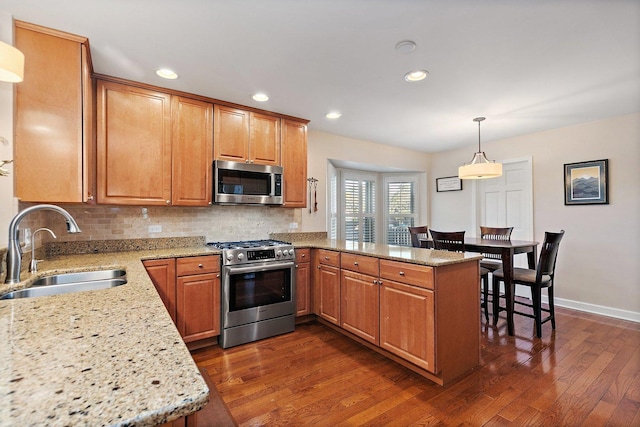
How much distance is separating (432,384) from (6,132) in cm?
314

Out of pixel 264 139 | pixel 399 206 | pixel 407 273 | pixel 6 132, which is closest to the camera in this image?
pixel 6 132

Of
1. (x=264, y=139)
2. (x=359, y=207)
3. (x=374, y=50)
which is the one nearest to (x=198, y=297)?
(x=264, y=139)

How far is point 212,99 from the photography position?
2.97 m

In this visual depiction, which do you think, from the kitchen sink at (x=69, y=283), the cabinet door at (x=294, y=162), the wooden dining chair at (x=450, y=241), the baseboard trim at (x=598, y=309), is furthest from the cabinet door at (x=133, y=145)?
the baseboard trim at (x=598, y=309)

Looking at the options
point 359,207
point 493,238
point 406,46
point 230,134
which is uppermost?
point 406,46

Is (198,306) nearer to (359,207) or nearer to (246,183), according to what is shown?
(246,183)

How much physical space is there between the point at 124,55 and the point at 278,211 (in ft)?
7.01

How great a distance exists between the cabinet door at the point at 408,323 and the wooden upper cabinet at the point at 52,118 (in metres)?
2.33

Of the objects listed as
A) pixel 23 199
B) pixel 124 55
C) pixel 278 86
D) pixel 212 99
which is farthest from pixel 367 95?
pixel 23 199

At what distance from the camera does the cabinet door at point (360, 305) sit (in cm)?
255

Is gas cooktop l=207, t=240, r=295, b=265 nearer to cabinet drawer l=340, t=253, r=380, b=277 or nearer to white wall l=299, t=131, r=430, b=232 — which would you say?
cabinet drawer l=340, t=253, r=380, b=277

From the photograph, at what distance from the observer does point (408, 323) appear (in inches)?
89.0

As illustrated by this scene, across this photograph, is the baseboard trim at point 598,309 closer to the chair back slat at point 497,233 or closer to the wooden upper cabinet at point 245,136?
the chair back slat at point 497,233

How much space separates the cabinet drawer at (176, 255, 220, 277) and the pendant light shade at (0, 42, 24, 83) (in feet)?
5.33
